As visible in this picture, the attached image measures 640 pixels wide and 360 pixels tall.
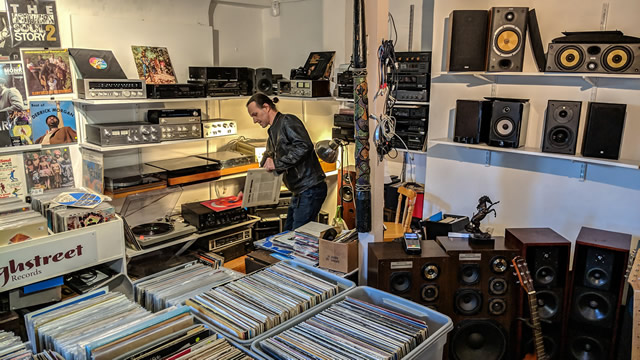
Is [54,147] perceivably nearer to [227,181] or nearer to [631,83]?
[227,181]

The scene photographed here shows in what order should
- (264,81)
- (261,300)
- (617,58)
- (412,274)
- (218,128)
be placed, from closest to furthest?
1. (261,300)
2. (412,274)
3. (617,58)
4. (218,128)
5. (264,81)

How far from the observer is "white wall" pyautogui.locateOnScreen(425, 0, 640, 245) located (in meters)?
2.87

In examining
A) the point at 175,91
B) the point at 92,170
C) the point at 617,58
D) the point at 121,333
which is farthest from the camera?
the point at 175,91

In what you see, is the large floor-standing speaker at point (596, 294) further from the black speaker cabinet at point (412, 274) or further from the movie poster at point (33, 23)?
the movie poster at point (33, 23)

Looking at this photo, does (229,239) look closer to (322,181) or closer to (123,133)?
(322,181)

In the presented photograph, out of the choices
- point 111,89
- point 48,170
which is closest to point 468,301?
point 111,89

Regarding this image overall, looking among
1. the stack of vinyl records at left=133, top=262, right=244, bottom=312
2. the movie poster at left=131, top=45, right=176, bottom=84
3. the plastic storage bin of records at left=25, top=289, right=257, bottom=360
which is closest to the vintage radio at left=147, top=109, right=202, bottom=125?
the movie poster at left=131, top=45, right=176, bottom=84

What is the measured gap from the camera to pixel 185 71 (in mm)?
4145

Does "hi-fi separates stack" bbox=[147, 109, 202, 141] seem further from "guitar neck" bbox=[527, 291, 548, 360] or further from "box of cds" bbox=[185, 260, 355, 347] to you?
"guitar neck" bbox=[527, 291, 548, 360]

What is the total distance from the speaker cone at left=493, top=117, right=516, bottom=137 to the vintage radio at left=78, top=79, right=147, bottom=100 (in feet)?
8.28

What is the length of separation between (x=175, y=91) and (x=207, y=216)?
3.45 ft

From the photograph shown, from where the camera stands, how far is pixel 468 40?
3.12 metres

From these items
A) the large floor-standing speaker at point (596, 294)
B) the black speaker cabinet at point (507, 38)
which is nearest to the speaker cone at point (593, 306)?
the large floor-standing speaker at point (596, 294)

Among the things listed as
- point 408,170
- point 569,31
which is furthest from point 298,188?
point 569,31
